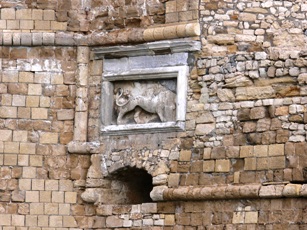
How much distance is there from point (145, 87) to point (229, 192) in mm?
2293

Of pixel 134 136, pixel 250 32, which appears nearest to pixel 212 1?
pixel 250 32

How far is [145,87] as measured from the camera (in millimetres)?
24172

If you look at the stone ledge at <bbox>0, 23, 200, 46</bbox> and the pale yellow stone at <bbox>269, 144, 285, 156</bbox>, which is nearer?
the pale yellow stone at <bbox>269, 144, 285, 156</bbox>

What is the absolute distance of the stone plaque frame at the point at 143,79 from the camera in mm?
23656

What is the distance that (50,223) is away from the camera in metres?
24.3

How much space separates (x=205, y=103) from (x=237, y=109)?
535 millimetres

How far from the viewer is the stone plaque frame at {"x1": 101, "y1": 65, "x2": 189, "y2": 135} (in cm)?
2366

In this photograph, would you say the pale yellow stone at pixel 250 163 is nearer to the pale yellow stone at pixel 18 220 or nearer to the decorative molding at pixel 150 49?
the decorative molding at pixel 150 49

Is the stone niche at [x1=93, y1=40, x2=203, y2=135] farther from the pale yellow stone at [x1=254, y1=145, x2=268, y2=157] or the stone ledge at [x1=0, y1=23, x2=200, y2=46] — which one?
the pale yellow stone at [x1=254, y1=145, x2=268, y2=157]

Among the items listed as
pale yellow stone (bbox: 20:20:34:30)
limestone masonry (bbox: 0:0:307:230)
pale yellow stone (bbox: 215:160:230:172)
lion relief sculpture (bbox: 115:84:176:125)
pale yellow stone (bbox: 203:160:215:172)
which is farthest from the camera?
pale yellow stone (bbox: 20:20:34:30)

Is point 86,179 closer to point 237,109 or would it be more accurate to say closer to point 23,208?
point 23,208

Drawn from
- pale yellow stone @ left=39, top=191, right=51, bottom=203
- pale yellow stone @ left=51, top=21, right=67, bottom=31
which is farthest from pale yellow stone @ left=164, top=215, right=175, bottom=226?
pale yellow stone @ left=51, top=21, right=67, bottom=31

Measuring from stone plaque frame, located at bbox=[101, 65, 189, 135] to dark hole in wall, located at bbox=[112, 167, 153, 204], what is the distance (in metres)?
0.57

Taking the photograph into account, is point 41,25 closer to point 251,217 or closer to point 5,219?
point 5,219
